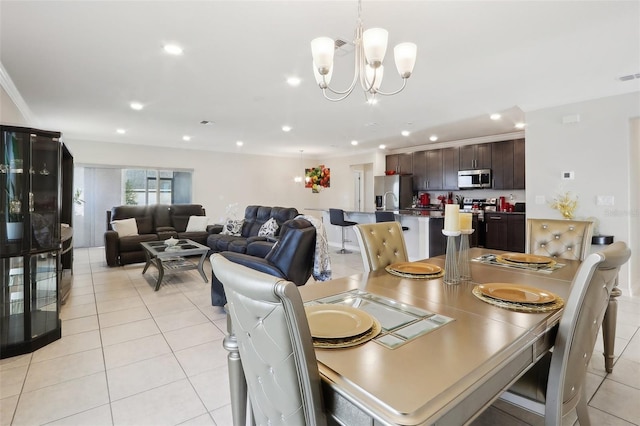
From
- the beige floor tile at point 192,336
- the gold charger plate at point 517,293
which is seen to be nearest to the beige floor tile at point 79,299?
the beige floor tile at point 192,336

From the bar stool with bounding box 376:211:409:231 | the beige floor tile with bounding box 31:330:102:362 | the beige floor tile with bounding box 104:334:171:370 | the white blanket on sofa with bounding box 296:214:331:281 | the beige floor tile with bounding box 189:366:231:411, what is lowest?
the beige floor tile with bounding box 189:366:231:411

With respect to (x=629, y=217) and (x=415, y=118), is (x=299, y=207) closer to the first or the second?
(x=415, y=118)

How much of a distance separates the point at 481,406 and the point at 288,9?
2.49m

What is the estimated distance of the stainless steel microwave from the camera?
6.43 metres

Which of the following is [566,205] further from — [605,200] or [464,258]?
[464,258]

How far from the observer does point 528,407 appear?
135 cm

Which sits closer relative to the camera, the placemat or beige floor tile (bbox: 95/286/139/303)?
the placemat

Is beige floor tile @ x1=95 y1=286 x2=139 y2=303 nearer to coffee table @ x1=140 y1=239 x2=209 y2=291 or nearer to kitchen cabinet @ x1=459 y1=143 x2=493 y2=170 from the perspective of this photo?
coffee table @ x1=140 y1=239 x2=209 y2=291

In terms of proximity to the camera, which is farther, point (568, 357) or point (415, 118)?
point (415, 118)

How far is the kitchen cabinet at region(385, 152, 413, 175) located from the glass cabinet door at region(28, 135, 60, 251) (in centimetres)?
686

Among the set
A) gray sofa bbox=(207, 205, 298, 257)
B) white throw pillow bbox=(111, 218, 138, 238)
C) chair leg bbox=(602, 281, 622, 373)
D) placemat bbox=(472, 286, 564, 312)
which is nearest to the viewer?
placemat bbox=(472, 286, 564, 312)

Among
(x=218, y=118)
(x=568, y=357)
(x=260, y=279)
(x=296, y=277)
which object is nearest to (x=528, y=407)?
(x=568, y=357)

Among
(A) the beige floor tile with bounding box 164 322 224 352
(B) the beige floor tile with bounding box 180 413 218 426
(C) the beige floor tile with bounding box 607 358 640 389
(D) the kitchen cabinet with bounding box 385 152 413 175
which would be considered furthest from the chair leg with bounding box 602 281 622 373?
(D) the kitchen cabinet with bounding box 385 152 413 175

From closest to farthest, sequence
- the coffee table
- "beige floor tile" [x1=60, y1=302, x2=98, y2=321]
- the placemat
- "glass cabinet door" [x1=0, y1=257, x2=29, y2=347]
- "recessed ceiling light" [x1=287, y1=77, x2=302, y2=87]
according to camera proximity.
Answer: the placemat
"glass cabinet door" [x1=0, y1=257, x2=29, y2=347]
"beige floor tile" [x1=60, y1=302, x2=98, y2=321]
"recessed ceiling light" [x1=287, y1=77, x2=302, y2=87]
the coffee table
